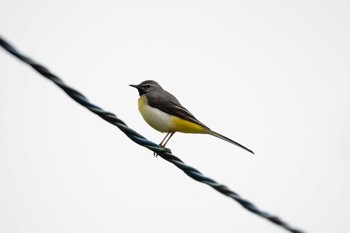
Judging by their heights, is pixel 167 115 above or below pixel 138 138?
above

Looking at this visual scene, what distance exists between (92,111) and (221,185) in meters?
1.12

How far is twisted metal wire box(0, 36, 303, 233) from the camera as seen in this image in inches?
119

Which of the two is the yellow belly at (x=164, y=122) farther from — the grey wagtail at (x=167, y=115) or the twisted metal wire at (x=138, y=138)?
the twisted metal wire at (x=138, y=138)

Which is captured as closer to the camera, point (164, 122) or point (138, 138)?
point (138, 138)

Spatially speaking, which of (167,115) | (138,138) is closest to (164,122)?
(167,115)

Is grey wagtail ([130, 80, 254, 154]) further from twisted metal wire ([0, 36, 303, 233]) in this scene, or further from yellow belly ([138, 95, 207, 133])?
twisted metal wire ([0, 36, 303, 233])

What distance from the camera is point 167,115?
24.6 ft

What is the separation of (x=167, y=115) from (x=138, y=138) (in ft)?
11.5

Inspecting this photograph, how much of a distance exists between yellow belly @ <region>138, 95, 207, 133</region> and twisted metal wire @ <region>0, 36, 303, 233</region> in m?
2.85

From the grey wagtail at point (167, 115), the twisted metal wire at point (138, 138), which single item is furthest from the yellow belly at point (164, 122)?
the twisted metal wire at point (138, 138)

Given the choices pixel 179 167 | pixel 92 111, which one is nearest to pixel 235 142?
pixel 179 167

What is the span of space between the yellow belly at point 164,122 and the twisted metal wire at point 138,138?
2.85 metres

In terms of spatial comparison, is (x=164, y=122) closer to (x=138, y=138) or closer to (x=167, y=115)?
(x=167, y=115)

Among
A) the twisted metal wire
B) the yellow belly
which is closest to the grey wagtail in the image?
the yellow belly
